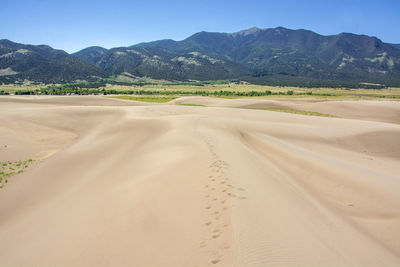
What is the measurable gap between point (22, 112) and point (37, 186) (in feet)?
93.2

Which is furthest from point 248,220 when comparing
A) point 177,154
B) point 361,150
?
point 361,150

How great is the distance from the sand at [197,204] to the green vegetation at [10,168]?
0.62 m

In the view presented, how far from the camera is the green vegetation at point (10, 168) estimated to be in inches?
596

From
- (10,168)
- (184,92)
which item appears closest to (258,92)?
(184,92)

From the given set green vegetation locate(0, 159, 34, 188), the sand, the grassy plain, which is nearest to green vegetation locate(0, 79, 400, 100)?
the grassy plain

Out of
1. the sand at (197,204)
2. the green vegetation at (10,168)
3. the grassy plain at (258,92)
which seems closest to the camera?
the sand at (197,204)

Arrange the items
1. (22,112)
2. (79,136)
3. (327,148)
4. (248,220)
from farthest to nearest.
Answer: (22,112) → (79,136) → (327,148) → (248,220)

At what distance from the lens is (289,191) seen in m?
10.5

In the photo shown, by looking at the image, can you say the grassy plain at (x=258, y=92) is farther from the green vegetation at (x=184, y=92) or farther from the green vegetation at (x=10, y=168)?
the green vegetation at (x=10, y=168)

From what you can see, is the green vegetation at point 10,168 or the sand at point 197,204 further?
the green vegetation at point 10,168

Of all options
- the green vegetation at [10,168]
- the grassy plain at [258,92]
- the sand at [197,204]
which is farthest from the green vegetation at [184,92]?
the green vegetation at [10,168]

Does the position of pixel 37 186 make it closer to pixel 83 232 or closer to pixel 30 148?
pixel 83 232

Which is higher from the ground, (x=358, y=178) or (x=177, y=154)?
(x=177, y=154)

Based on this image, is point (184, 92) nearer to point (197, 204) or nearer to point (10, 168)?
point (10, 168)
